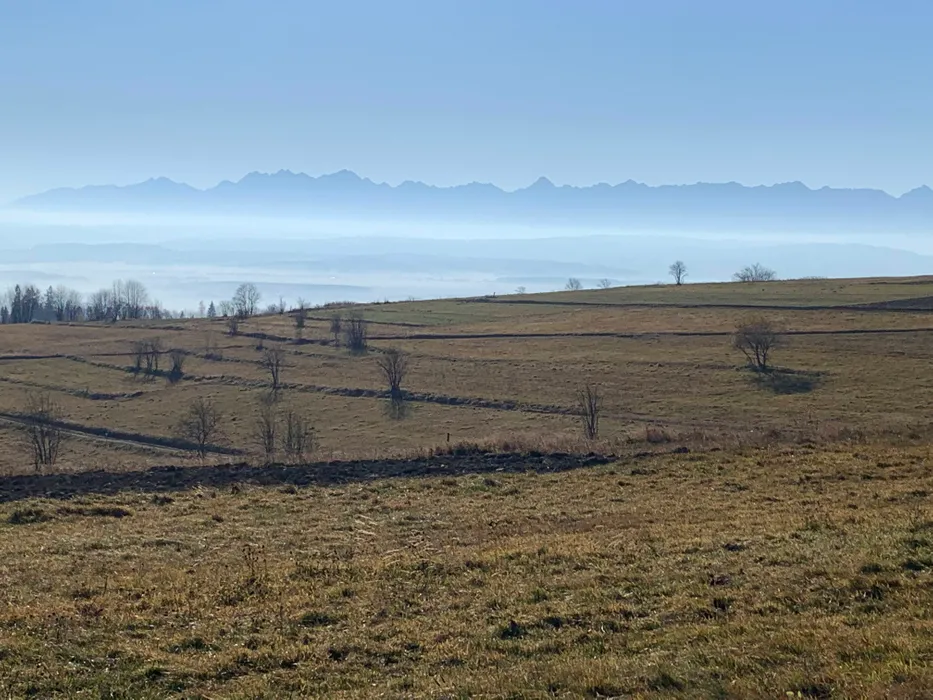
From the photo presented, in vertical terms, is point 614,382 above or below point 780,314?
below

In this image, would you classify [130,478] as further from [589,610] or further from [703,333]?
[703,333]

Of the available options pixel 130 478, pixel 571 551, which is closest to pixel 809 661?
pixel 571 551

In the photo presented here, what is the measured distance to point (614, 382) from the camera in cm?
6975

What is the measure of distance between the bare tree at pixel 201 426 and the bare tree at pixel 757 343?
4483 cm

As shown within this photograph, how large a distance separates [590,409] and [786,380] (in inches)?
742

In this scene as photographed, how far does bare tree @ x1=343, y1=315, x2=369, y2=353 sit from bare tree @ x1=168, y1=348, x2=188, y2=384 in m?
Result: 17.9

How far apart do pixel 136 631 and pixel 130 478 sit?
43.3 ft

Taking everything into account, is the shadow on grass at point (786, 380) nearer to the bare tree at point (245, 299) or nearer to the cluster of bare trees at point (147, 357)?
the cluster of bare trees at point (147, 357)

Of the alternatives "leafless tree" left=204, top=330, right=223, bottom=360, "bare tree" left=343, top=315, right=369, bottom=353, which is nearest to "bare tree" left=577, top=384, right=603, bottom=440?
"bare tree" left=343, top=315, right=369, bottom=353

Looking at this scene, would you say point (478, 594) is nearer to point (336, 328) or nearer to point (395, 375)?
point (395, 375)

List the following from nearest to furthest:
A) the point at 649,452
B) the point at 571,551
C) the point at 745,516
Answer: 1. the point at 571,551
2. the point at 745,516
3. the point at 649,452

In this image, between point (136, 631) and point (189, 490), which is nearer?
point (136, 631)

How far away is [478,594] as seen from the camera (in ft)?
41.1

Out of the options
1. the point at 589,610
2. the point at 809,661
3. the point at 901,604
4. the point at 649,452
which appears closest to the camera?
the point at 809,661
